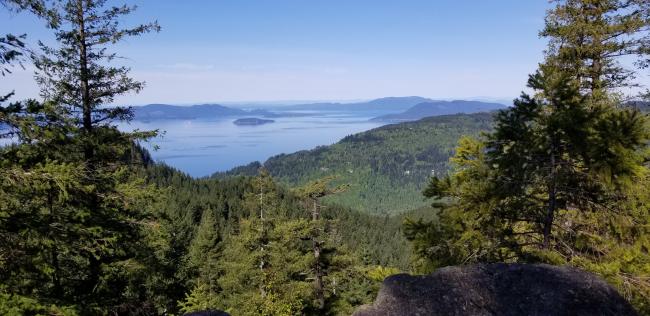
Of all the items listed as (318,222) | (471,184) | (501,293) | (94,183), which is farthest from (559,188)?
(318,222)

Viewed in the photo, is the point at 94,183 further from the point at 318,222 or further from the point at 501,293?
the point at 318,222

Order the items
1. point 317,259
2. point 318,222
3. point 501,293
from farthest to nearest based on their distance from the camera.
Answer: point 317,259
point 318,222
point 501,293

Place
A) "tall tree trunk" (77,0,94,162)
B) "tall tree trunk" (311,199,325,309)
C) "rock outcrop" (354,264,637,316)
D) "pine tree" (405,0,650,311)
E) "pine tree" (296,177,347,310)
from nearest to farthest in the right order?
"rock outcrop" (354,264,637,316) < "pine tree" (405,0,650,311) < "tall tree trunk" (77,0,94,162) < "pine tree" (296,177,347,310) < "tall tree trunk" (311,199,325,309)

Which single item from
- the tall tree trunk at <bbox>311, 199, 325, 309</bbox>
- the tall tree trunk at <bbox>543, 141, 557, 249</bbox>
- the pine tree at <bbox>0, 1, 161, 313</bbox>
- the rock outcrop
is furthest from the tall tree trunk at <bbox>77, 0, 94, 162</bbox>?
the tall tree trunk at <bbox>311, 199, 325, 309</bbox>

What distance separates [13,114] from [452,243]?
30.8 ft

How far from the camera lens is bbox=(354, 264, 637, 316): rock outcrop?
638 centimetres

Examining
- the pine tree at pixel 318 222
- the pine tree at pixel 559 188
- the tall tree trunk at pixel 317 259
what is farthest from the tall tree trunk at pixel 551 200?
the tall tree trunk at pixel 317 259

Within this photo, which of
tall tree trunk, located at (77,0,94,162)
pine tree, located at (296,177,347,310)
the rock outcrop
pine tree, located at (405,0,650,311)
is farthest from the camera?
pine tree, located at (296,177,347,310)

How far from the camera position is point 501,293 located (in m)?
6.76

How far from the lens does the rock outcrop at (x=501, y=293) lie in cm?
638

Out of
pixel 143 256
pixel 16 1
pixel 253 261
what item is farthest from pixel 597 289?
pixel 253 261

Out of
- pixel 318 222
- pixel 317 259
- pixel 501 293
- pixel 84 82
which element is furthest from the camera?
pixel 317 259

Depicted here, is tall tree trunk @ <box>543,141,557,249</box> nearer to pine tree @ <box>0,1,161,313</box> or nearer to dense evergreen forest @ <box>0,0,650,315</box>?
dense evergreen forest @ <box>0,0,650,315</box>

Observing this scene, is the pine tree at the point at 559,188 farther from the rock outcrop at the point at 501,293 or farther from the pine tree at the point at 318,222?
the pine tree at the point at 318,222
